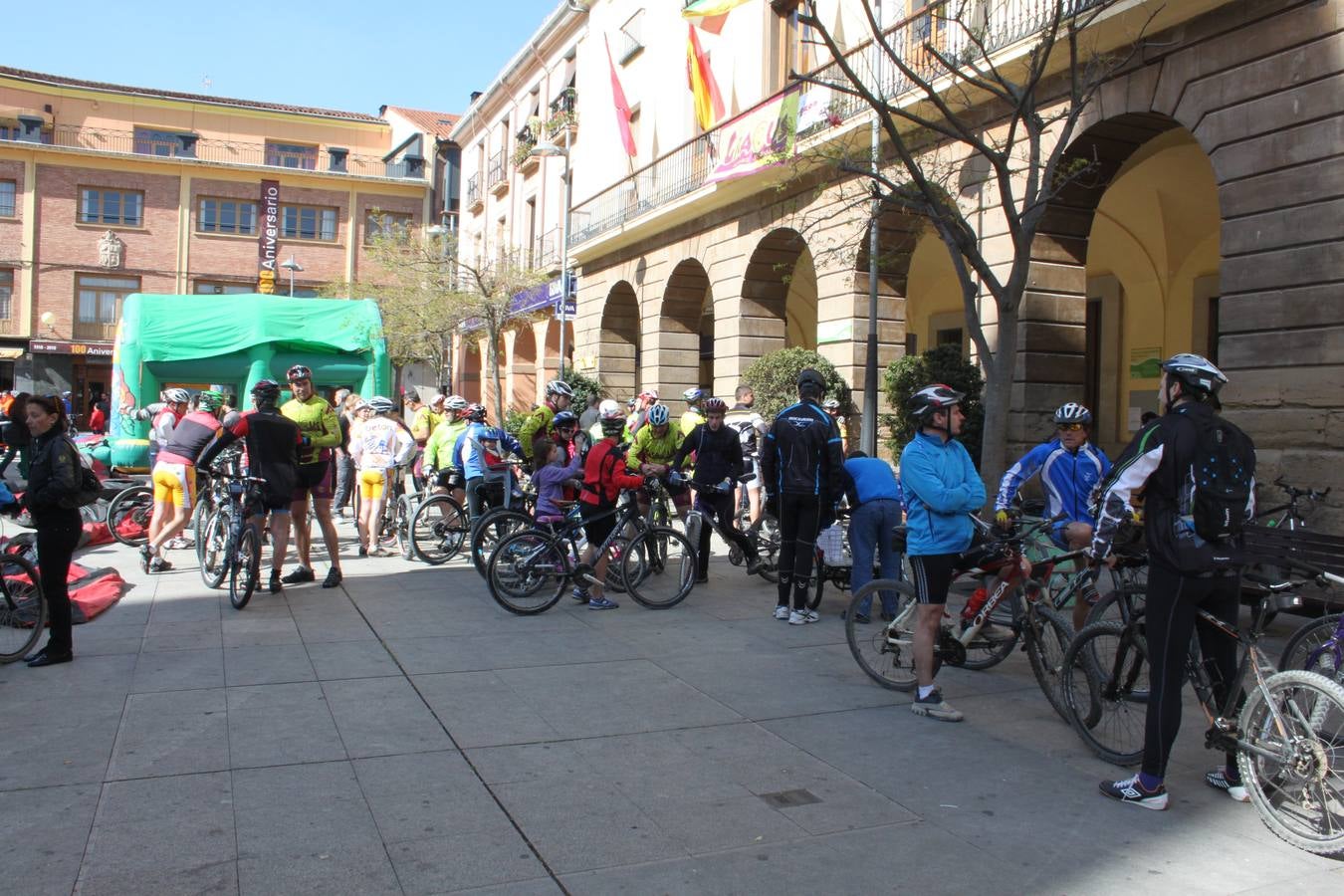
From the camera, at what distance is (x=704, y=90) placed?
20.0 meters

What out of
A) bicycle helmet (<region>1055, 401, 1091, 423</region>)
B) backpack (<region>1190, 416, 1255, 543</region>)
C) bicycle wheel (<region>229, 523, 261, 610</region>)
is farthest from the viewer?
bicycle wheel (<region>229, 523, 261, 610</region>)

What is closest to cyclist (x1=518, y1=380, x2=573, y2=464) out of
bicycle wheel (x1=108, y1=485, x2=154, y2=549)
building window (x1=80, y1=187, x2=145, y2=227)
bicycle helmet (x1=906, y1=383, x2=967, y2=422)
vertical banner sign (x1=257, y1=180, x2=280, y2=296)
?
bicycle wheel (x1=108, y1=485, x2=154, y2=549)

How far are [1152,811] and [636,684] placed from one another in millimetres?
2917

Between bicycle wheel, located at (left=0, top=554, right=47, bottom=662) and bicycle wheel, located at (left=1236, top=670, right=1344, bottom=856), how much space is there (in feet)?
21.6

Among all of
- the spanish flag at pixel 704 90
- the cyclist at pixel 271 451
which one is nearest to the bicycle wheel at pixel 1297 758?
the cyclist at pixel 271 451

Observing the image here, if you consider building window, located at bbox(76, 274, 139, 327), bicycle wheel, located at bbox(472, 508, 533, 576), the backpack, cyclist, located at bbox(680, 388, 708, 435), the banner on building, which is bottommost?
bicycle wheel, located at bbox(472, 508, 533, 576)

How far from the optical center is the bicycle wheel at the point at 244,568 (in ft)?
27.7

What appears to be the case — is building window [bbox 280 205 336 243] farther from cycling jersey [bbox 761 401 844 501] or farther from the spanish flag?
cycling jersey [bbox 761 401 844 501]

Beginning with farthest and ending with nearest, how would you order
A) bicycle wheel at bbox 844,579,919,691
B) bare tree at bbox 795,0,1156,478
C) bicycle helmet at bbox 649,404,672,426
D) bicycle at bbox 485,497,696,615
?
1. bicycle helmet at bbox 649,404,672,426
2. bare tree at bbox 795,0,1156,478
3. bicycle at bbox 485,497,696,615
4. bicycle wheel at bbox 844,579,919,691

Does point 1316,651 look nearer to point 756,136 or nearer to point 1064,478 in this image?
point 1064,478

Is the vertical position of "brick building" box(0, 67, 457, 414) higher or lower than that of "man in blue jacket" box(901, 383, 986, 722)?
higher

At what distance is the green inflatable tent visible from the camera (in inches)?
690

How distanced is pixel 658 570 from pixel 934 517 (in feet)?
12.3

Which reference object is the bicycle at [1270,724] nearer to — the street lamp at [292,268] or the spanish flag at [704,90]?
the spanish flag at [704,90]
